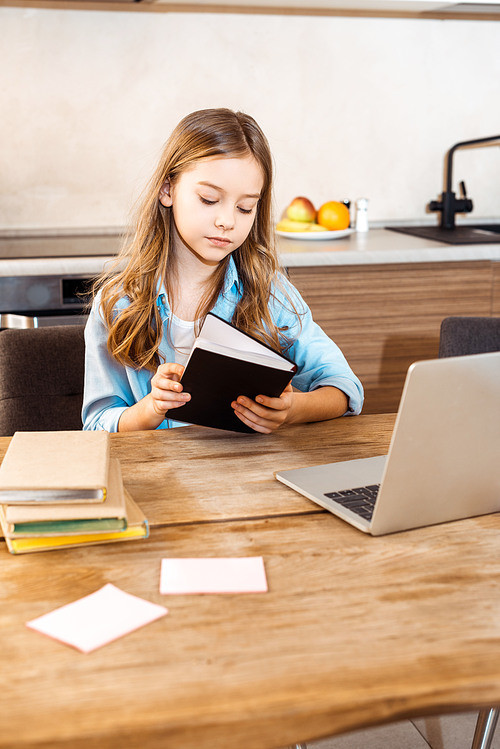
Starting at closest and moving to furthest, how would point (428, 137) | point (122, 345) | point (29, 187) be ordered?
1. point (122, 345)
2. point (29, 187)
3. point (428, 137)

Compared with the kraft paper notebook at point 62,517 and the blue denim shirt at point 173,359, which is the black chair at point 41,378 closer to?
the blue denim shirt at point 173,359

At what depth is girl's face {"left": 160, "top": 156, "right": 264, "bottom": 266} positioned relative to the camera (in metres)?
1.42

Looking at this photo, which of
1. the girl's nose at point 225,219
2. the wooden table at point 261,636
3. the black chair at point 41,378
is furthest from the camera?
the black chair at point 41,378

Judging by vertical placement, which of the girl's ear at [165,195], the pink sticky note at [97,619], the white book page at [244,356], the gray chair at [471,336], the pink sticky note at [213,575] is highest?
the girl's ear at [165,195]

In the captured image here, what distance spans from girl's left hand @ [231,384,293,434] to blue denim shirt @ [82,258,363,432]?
23 centimetres

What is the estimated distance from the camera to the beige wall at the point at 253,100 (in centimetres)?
293

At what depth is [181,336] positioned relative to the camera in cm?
159

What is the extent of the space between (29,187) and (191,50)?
793 millimetres

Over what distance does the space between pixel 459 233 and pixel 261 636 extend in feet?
8.44


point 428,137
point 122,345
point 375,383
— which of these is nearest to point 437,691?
point 122,345

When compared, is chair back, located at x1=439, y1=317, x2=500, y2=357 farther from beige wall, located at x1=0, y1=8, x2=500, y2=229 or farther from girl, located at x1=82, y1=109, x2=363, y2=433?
beige wall, located at x1=0, y1=8, x2=500, y2=229

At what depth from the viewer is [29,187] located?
2.98m

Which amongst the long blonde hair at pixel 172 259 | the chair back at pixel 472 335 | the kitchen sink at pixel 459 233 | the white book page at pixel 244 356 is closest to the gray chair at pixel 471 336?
the chair back at pixel 472 335

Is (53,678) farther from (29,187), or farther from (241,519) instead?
(29,187)
